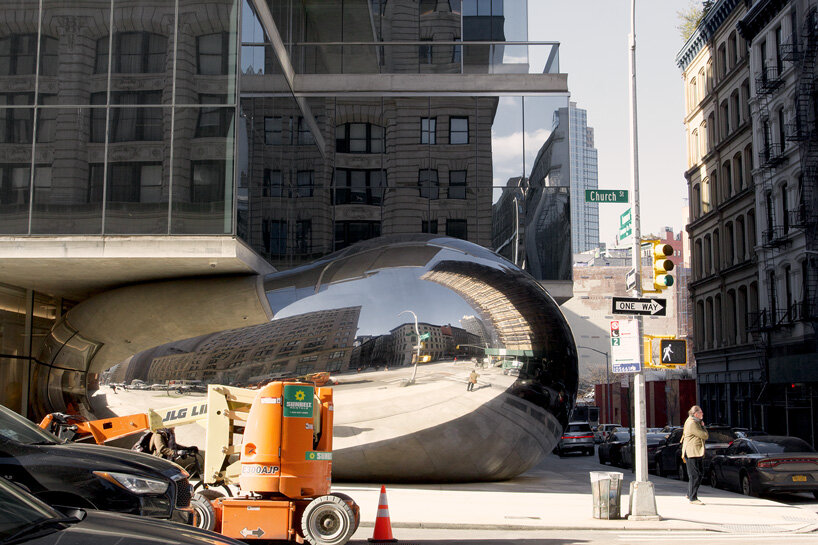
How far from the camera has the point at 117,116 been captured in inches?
808

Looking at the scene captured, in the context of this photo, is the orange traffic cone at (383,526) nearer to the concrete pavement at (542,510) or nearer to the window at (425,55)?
the concrete pavement at (542,510)

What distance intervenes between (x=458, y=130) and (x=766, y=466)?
1595 centimetres

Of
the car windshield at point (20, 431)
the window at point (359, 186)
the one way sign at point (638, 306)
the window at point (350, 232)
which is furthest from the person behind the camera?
the window at point (359, 186)

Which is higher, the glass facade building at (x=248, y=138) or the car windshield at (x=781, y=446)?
the glass facade building at (x=248, y=138)

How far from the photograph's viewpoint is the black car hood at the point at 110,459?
27.1ft

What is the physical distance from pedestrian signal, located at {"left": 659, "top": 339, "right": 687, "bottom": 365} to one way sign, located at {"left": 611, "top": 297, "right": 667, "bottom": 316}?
0.56 meters

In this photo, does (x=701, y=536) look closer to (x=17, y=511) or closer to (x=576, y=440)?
(x=17, y=511)

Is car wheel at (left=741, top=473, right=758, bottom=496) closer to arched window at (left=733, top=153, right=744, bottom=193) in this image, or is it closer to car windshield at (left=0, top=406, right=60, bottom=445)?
car windshield at (left=0, top=406, right=60, bottom=445)

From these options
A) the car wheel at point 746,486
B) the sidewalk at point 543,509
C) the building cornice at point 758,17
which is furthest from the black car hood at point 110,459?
the building cornice at point 758,17

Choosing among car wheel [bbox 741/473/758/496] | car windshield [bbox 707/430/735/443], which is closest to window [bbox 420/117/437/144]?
car windshield [bbox 707/430/735/443]

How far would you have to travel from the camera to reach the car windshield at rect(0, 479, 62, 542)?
440 centimetres

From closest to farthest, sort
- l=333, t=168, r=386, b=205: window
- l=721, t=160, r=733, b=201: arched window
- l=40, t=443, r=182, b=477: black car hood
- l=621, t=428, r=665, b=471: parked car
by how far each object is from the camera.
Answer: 1. l=40, t=443, r=182, b=477: black car hood
2. l=621, t=428, r=665, b=471: parked car
3. l=333, t=168, r=386, b=205: window
4. l=721, t=160, r=733, b=201: arched window

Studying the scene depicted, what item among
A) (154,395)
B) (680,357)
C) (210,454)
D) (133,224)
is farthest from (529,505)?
(133,224)

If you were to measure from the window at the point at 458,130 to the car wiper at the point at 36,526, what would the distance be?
86.2 feet
